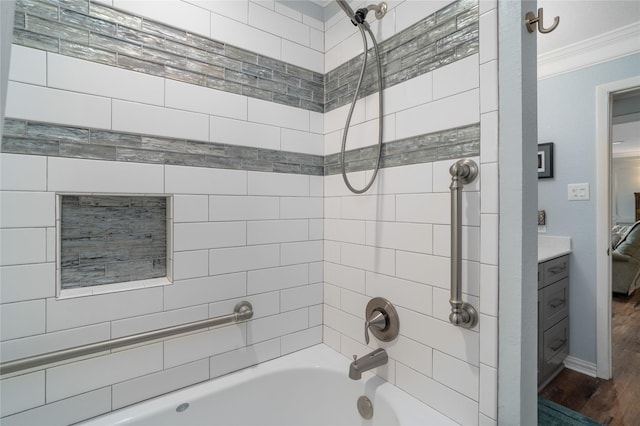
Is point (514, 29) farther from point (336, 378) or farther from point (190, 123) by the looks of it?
point (336, 378)

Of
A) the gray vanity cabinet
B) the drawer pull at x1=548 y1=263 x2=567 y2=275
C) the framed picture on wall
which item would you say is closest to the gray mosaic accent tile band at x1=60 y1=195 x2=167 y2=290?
the gray vanity cabinet

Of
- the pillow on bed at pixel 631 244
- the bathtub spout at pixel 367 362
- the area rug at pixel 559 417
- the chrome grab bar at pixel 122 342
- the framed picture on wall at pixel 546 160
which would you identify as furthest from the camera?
the pillow on bed at pixel 631 244

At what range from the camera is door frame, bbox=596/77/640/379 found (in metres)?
2.13

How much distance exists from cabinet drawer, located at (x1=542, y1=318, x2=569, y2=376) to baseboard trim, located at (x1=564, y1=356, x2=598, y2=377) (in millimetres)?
57

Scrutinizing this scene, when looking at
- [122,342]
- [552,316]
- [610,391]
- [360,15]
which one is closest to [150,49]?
[360,15]

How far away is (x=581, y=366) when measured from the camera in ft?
7.38

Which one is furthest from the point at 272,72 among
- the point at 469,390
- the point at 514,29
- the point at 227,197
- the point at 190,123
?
the point at 469,390

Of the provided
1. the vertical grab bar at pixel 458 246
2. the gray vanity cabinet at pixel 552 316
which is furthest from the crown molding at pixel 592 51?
the vertical grab bar at pixel 458 246

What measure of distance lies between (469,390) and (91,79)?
1662 mm

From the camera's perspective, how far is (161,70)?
3.82ft

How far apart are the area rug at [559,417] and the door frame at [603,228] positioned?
0.62 metres

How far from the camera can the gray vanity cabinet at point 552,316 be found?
201cm

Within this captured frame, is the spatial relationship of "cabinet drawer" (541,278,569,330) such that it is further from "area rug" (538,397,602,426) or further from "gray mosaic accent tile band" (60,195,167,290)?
"gray mosaic accent tile band" (60,195,167,290)

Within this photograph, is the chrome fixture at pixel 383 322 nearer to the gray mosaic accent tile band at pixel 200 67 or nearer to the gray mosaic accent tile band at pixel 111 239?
the gray mosaic accent tile band at pixel 200 67
